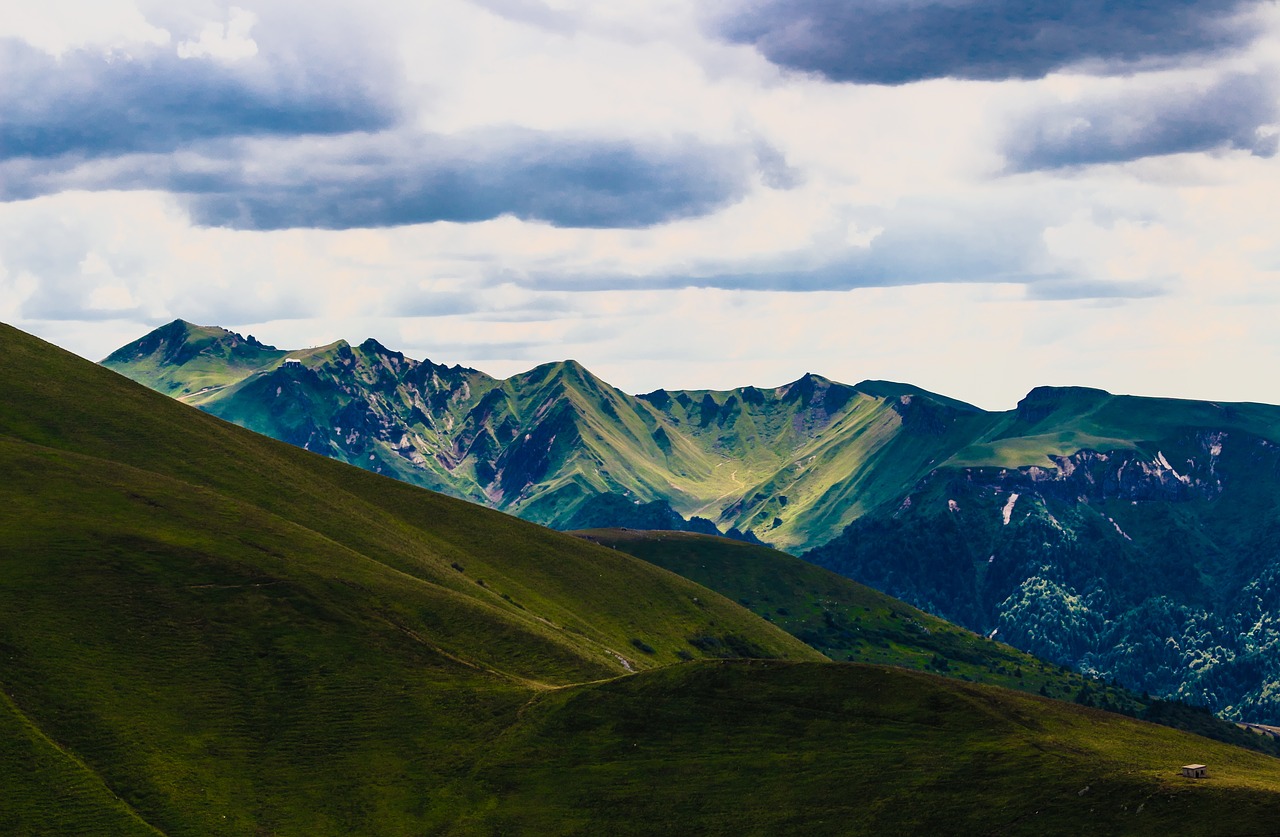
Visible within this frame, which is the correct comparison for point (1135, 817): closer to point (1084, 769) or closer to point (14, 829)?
point (1084, 769)

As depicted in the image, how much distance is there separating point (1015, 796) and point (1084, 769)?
12.1m

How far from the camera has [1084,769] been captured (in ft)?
638

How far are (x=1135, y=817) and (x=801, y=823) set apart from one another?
49472mm

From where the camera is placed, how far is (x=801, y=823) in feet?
653

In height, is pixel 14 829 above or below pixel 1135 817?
below

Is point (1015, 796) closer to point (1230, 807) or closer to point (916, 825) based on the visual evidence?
point (916, 825)

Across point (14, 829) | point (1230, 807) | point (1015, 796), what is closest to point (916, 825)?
point (1015, 796)

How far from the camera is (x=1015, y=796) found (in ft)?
629

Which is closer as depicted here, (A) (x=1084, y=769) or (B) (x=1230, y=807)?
(B) (x=1230, y=807)

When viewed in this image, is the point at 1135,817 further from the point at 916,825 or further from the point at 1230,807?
the point at 916,825

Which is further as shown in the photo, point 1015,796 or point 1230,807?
point 1015,796

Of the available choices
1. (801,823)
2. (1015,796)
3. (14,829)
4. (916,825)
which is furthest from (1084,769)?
(14,829)

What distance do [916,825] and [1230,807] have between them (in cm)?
4386

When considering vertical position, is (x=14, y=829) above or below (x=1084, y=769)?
below
